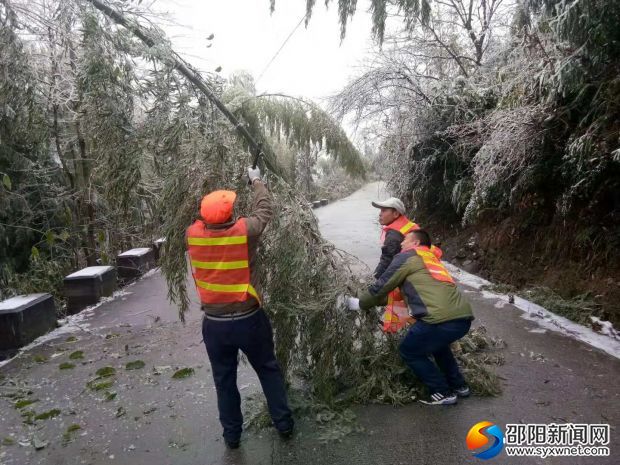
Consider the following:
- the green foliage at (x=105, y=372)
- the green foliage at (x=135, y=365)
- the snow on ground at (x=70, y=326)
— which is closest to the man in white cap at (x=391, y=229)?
the green foliage at (x=135, y=365)

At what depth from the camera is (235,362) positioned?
296 cm

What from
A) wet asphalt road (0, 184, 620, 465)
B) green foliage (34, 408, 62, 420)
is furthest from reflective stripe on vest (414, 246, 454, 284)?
green foliage (34, 408, 62, 420)

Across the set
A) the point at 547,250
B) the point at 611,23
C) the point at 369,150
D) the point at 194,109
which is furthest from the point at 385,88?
the point at 194,109

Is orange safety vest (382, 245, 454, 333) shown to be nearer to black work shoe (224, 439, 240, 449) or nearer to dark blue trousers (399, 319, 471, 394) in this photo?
dark blue trousers (399, 319, 471, 394)

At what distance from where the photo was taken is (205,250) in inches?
111

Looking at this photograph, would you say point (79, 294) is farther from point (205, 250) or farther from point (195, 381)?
point (205, 250)

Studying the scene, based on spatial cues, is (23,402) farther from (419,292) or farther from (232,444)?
(419,292)

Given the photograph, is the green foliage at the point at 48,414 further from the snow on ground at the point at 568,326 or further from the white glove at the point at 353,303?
the snow on ground at the point at 568,326

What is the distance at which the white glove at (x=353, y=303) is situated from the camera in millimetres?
3393

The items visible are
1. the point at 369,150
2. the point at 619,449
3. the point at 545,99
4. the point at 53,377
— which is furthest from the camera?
the point at 369,150

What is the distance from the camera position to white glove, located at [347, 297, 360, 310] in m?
3.39

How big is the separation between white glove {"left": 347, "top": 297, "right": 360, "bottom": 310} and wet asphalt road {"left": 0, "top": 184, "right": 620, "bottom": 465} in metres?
0.51

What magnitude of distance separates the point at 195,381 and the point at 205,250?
69.5 inches

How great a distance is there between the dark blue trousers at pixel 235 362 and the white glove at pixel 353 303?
73 centimetres
